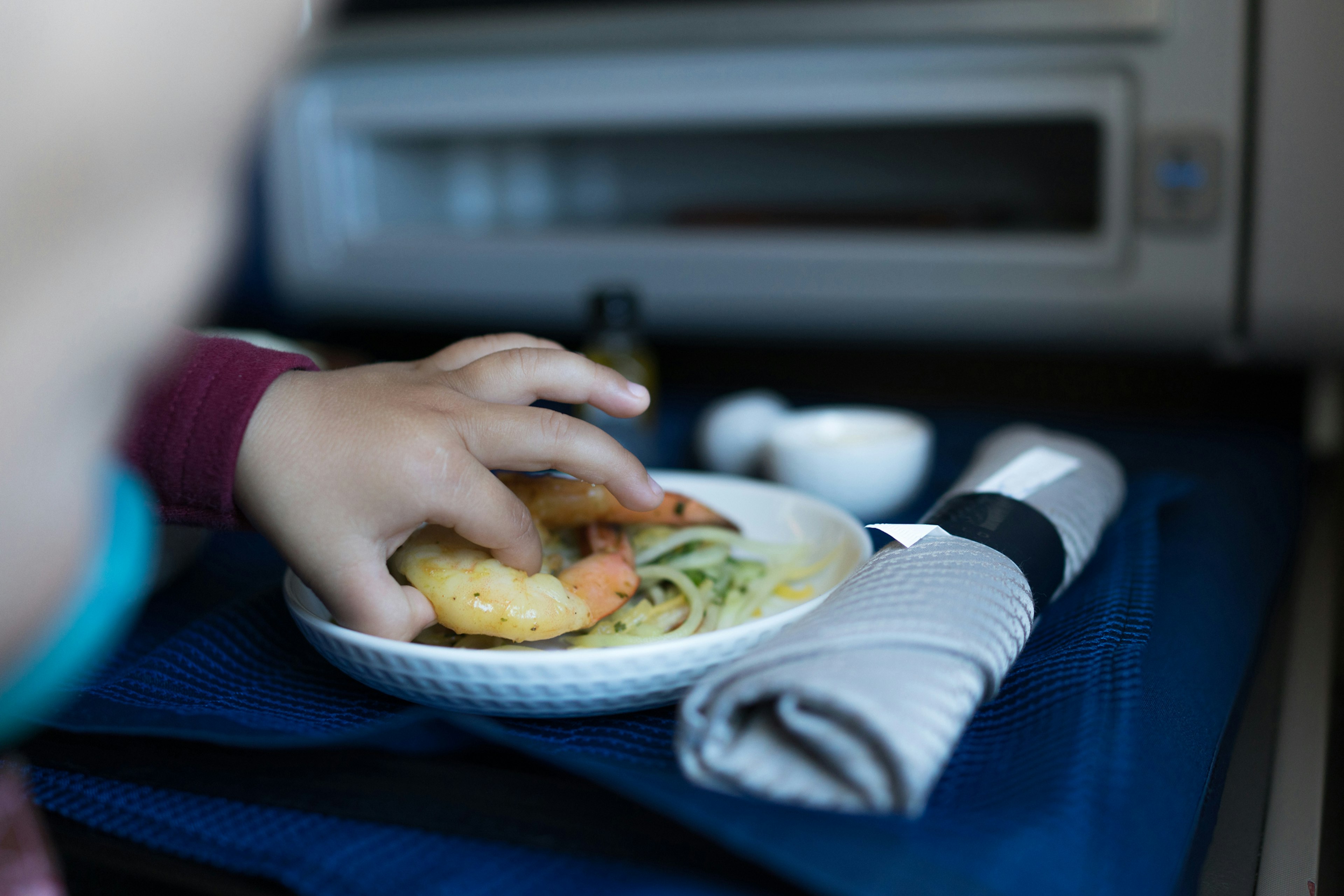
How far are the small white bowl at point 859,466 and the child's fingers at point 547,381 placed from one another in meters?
0.27

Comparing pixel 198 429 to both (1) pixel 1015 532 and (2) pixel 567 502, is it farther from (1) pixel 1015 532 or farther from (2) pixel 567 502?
(1) pixel 1015 532

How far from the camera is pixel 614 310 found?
918 millimetres

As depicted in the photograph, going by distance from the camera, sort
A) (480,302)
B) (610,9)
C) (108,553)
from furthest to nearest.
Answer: (480,302) < (610,9) < (108,553)

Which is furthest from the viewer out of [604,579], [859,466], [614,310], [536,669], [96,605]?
[614,310]

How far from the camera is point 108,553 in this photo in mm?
280

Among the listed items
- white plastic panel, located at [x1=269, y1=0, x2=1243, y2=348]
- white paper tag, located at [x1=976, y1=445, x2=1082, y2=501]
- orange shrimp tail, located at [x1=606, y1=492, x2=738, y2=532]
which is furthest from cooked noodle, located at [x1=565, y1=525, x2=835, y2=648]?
white plastic panel, located at [x1=269, y1=0, x2=1243, y2=348]

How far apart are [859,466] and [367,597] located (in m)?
0.41

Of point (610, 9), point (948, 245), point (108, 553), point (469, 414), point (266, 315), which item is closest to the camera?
point (108, 553)

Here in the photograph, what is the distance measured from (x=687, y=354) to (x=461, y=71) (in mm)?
443

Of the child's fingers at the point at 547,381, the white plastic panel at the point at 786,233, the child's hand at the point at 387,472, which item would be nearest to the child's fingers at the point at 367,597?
the child's hand at the point at 387,472

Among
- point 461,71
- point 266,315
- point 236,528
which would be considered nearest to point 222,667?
point 236,528

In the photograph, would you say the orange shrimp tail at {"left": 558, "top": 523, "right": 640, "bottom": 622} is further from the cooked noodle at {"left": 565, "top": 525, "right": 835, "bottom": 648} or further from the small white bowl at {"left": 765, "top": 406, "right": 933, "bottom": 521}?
the small white bowl at {"left": 765, "top": 406, "right": 933, "bottom": 521}

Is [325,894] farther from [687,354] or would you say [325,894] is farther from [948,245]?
[687,354]

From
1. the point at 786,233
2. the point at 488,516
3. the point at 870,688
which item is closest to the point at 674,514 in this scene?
the point at 488,516
